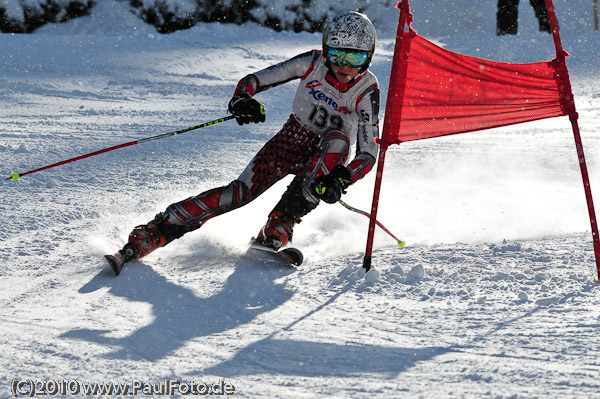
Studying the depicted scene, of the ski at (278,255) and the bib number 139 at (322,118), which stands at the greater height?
the bib number 139 at (322,118)

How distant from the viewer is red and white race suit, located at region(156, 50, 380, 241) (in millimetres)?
4051

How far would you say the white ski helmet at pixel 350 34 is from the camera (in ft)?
13.0

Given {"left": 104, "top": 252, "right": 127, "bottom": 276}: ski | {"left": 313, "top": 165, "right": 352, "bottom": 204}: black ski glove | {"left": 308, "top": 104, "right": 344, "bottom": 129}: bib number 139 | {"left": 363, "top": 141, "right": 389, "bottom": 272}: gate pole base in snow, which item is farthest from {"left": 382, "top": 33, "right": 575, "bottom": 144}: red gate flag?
{"left": 104, "top": 252, "right": 127, "bottom": 276}: ski

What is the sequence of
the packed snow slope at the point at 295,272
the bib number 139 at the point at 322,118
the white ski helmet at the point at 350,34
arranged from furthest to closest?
1. the bib number 139 at the point at 322,118
2. the white ski helmet at the point at 350,34
3. the packed snow slope at the point at 295,272

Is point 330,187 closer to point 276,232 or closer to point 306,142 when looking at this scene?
point 276,232

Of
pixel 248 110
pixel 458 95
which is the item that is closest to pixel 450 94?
pixel 458 95

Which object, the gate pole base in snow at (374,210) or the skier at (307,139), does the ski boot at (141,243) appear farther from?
the gate pole base in snow at (374,210)

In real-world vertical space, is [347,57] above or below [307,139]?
above

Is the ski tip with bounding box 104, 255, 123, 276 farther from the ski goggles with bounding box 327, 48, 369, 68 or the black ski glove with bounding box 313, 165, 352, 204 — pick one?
the ski goggles with bounding box 327, 48, 369, 68

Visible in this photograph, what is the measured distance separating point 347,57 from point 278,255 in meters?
1.17

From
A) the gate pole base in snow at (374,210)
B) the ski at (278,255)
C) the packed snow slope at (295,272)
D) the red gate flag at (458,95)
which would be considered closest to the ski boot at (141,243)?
the packed snow slope at (295,272)

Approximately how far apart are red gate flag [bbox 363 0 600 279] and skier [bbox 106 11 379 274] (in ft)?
1.04

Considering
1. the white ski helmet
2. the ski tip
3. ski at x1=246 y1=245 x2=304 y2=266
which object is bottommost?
the ski tip

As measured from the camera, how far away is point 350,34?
3.97 meters
